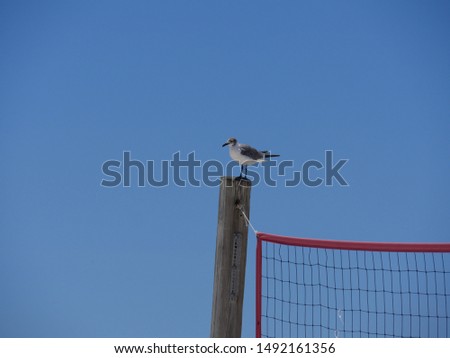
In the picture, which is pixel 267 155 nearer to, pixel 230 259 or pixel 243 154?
pixel 243 154

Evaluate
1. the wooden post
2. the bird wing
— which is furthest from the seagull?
the wooden post

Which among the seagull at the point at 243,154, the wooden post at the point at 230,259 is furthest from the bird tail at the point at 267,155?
the wooden post at the point at 230,259

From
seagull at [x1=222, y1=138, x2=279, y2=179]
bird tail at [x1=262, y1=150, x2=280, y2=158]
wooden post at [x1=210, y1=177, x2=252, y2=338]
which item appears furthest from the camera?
bird tail at [x1=262, y1=150, x2=280, y2=158]

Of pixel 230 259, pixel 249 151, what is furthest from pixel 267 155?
pixel 230 259

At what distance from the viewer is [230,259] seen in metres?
→ 4.36

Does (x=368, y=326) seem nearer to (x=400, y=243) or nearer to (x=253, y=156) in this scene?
(x=400, y=243)

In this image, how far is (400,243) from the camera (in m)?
4.36

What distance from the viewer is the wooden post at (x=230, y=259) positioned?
432 cm

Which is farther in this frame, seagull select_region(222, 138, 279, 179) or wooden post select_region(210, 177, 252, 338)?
seagull select_region(222, 138, 279, 179)

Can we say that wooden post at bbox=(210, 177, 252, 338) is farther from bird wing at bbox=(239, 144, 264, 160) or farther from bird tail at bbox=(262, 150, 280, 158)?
bird tail at bbox=(262, 150, 280, 158)

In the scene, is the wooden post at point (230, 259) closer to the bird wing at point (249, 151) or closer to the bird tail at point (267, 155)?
the bird wing at point (249, 151)

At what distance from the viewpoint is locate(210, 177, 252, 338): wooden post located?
4.32 meters

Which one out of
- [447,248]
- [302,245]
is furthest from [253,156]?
[447,248]

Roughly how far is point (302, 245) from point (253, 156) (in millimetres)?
4118
